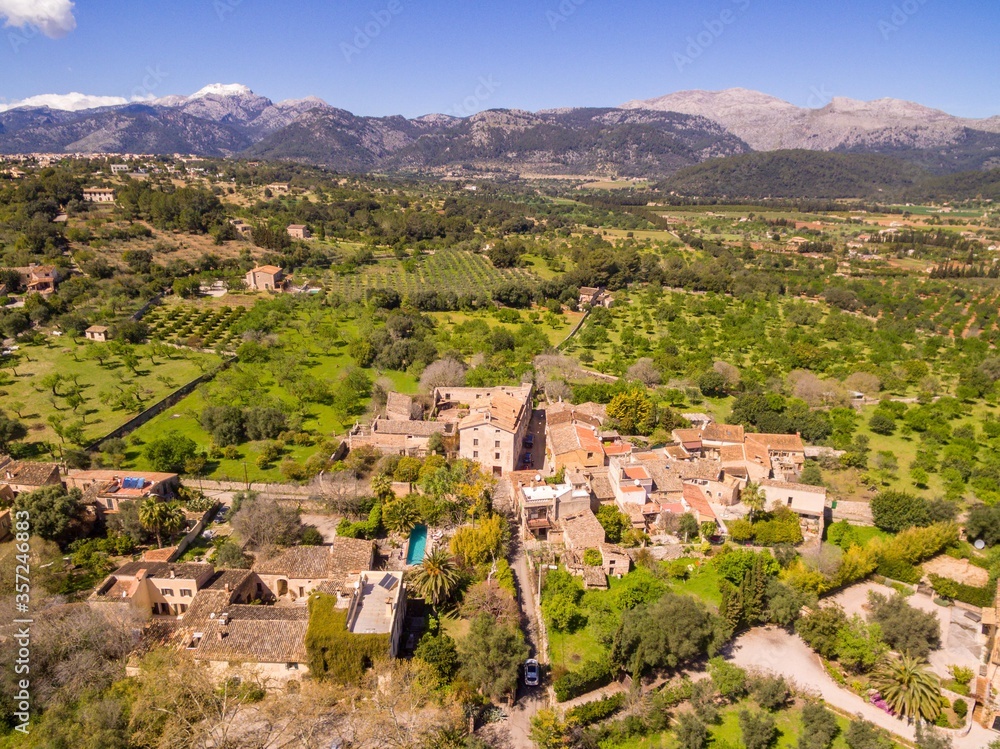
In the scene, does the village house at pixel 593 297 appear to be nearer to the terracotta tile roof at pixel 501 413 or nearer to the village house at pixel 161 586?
the terracotta tile roof at pixel 501 413

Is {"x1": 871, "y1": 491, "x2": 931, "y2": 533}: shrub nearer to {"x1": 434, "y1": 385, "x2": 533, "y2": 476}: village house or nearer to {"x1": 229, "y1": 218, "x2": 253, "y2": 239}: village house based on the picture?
{"x1": 434, "y1": 385, "x2": 533, "y2": 476}: village house

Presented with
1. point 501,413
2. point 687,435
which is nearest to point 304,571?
point 501,413

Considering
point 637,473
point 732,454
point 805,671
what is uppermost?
point 637,473

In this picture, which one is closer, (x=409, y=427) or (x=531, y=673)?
(x=531, y=673)

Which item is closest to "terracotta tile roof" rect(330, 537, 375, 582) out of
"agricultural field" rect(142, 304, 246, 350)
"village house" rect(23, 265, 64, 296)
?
"agricultural field" rect(142, 304, 246, 350)

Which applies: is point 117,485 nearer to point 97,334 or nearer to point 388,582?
point 388,582
